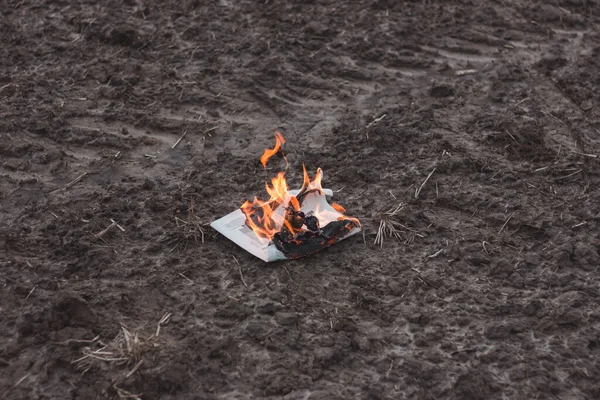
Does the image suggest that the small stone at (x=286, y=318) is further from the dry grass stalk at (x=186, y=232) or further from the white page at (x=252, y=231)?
the dry grass stalk at (x=186, y=232)

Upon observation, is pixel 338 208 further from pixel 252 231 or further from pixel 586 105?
pixel 586 105

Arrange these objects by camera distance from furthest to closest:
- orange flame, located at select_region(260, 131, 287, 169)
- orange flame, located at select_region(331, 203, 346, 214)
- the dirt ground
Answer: orange flame, located at select_region(260, 131, 287, 169)
orange flame, located at select_region(331, 203, 346, 214)
the dirt ground

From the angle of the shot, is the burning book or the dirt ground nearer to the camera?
the dirt ground

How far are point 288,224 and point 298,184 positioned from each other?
61cm

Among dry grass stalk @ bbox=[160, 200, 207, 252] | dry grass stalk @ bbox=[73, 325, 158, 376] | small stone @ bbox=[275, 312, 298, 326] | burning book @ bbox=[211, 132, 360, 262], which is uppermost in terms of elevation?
dry grass stalk @ bbox=[73, 325, 158, 376]

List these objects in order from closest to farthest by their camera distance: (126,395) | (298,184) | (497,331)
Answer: (126,395), (497,331), (298,184)

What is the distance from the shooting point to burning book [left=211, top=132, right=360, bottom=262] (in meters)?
4.83

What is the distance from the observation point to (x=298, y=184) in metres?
5.47

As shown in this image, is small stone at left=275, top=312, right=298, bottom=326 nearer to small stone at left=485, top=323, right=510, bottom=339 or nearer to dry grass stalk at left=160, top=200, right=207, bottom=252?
dry grass stalk at left=160, top=200, right=207, bottom=252

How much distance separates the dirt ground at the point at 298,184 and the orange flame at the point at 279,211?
197 millimetres

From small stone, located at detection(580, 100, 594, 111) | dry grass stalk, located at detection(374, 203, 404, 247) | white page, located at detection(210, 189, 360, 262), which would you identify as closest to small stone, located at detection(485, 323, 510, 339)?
dry grass stalk, located at detection(374, 203, 404, 247)

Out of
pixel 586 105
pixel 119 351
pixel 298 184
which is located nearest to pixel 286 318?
pixel 119 351

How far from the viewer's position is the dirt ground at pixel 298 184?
4.09 metres

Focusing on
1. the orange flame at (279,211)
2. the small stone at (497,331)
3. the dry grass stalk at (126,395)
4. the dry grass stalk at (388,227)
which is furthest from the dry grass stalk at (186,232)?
the small stone at (497,331)
